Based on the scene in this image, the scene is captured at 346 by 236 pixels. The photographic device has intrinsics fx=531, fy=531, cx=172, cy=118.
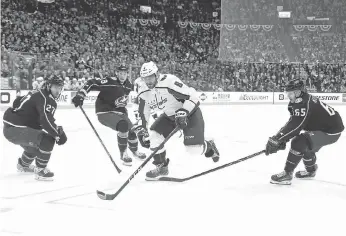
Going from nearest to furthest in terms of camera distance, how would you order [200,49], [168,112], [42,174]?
[42,174], [168,112], [200,49]

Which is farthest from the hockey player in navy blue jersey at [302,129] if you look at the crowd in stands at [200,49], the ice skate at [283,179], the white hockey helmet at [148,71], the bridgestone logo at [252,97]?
the bridgestone logo at [252,97]

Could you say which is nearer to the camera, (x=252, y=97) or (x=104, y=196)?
(x=104, y=196)

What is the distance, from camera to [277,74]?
15.9m

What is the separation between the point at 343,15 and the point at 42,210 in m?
15.3

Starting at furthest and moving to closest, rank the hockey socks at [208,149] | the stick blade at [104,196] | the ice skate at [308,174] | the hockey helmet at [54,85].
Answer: the hockey socks at [208,149] → the ice skate at [308,174] → the hockey helmet at [54,85] → the stick blade at [104,196]

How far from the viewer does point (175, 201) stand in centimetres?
346

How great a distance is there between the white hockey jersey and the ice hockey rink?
1.90 ft

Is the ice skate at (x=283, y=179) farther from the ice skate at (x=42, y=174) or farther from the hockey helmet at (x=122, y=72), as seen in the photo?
the hockey helmet at (x=122, y=72)

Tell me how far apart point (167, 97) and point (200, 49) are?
51.9 ft

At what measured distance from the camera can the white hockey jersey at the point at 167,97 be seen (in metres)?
4.16

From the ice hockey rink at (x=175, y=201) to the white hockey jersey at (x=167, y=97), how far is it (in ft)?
1.90

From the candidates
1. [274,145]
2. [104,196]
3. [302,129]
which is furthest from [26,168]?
[302,129]

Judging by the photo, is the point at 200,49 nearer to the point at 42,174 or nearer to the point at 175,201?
the point at 42,174

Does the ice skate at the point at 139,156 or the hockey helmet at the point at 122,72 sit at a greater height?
the hockey helmet at the point at 122,72
